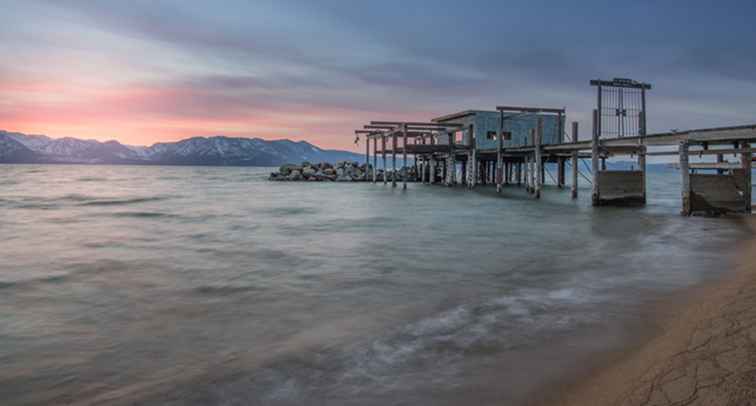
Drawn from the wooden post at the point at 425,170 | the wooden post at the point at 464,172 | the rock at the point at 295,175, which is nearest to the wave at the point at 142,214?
the wooden post at the point at 464,172

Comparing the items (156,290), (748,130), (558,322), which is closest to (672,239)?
(748,130)

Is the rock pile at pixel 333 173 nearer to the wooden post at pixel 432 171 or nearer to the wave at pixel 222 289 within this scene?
the wooden post at pixel 432 171

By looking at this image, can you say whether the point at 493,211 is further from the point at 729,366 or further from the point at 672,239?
the point at 729,366

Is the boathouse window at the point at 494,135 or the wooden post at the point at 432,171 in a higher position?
the boathouse window at the point at 494,135

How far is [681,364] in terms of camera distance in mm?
4047

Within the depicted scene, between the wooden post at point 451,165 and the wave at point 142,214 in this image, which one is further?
the wooden post at point 451,165

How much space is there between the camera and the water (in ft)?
15.6

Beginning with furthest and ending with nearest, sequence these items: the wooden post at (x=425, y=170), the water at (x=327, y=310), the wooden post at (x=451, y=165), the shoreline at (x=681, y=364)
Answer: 1. the wooden post at (x=425, y=170)
2. the wooden post at (x=451, y=165)
3. the water at (x=327, y=310)
4. the shoreline at (x=681, y=364)

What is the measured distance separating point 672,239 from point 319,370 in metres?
12.9

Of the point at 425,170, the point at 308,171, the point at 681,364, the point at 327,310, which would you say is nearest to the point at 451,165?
the point at 425,170

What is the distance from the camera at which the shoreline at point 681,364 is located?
342cm

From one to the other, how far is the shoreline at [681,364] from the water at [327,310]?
295 millimetres

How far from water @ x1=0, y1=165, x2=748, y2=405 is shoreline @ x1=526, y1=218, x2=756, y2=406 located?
0.97 feet

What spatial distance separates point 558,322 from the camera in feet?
21.0
